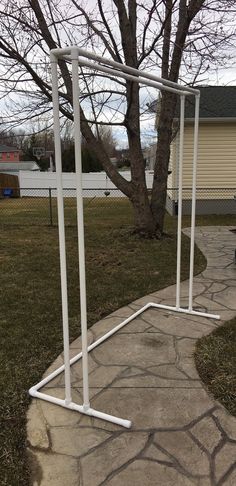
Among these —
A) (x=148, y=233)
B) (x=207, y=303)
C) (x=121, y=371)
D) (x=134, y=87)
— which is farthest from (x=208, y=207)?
(x=121, y=371)

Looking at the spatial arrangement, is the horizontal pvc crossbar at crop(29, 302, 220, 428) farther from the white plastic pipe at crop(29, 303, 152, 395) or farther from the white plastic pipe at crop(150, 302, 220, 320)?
the white plastic pipe at crop(150, 302, 220, 320)

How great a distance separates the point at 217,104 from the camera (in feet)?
44.0

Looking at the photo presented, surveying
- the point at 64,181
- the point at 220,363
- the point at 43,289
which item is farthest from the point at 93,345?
the point at 64,181

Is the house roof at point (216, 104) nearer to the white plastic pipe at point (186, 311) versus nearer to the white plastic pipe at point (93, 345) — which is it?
the white plastic pipe at point (186, 311)

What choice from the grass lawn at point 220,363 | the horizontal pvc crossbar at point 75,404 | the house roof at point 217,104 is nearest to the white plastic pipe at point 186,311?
the grass lawn at point 220,363

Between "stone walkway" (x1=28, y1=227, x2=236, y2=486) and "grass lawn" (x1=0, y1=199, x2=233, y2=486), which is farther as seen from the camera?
"grass lawn" (x1=0, y1=199, x2=233, y2=486)

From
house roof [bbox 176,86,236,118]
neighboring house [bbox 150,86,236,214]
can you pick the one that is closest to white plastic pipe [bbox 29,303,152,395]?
neighboring house [bbox 150,86,236,214]

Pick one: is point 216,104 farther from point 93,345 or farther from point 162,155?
point 93,345

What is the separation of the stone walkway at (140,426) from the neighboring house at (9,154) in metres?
54.2

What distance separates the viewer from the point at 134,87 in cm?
701

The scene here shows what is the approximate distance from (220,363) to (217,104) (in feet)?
39.2

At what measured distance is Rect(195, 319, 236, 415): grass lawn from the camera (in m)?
2.66

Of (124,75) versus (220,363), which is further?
(220,363)

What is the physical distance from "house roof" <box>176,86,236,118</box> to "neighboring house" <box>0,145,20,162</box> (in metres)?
44.0
